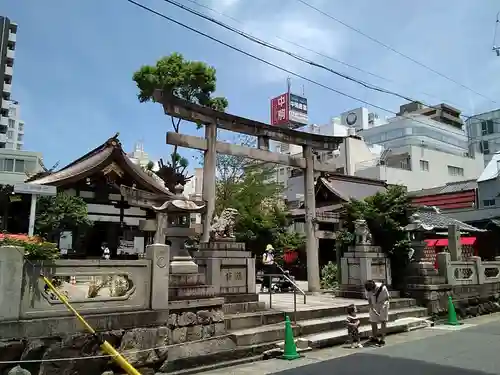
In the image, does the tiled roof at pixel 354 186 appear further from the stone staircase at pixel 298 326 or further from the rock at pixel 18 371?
the rock at pixel 18 371

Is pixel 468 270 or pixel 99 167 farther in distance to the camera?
pixel 468 270

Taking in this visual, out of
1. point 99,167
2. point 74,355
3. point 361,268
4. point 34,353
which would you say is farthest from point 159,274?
point 99,167

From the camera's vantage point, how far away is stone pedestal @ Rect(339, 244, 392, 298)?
15359 mm

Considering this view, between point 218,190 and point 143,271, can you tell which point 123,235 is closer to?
point 218,190

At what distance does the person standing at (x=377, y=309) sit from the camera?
10945 millimetres

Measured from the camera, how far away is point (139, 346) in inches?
320

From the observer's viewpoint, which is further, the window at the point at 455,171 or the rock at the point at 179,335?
the window at the point at 455,171

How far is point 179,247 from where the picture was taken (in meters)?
10.4

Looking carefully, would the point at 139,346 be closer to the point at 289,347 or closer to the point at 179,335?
the point at 179,335

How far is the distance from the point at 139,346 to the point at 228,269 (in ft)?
13.1

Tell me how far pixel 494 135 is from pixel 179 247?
51.6m

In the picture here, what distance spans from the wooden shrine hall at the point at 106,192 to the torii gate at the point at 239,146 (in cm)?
304

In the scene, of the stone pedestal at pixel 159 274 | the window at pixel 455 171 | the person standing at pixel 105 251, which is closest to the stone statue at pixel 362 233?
the stone pedestal at pixel 159 274

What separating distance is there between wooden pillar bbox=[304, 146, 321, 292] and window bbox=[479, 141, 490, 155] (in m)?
43.3
